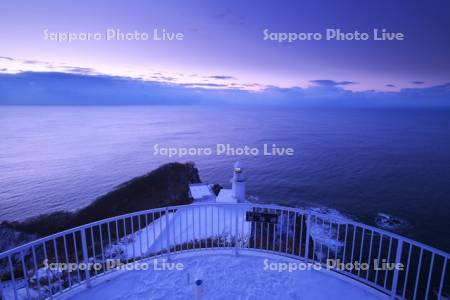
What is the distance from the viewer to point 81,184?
25.9 metres

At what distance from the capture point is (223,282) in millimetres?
4668

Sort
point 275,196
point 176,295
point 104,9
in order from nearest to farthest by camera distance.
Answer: point 176,295
point 104,9
point 275,196

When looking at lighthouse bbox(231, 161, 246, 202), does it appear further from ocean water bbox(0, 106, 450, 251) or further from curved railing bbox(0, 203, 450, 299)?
ocean water bbox(0, 106, 450, 251)

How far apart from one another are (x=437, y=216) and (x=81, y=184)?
32120 millimetres

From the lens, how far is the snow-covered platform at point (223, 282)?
434 centimetres

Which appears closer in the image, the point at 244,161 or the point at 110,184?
the point at 110,184

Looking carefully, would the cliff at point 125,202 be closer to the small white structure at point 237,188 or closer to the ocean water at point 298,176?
the ocean water at point 298,176

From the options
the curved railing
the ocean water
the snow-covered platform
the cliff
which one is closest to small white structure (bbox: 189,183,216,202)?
the cliff

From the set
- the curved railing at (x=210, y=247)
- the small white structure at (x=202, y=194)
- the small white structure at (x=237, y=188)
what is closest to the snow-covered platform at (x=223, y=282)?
the curved railing at (x=210, y=247)

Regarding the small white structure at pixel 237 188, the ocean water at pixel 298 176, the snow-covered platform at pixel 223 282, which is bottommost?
the ocean water at pixel 298 176

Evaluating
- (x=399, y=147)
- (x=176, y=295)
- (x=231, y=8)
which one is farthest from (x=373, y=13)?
(x=399, y=147)

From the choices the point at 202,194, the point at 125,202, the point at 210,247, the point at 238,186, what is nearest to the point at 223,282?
the point at 210,247

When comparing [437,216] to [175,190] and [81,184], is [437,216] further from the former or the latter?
[81,184]

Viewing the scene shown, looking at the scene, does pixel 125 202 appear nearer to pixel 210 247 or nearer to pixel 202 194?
pixel 202 194
